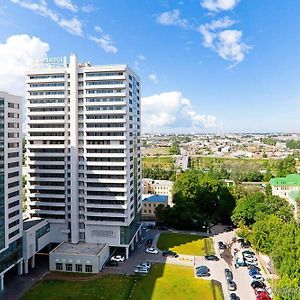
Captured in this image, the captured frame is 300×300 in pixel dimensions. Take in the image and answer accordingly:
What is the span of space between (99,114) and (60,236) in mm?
21825

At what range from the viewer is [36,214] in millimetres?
58969

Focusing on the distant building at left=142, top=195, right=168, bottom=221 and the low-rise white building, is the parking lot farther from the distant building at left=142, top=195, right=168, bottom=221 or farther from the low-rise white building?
the distant building at left=142, top=195, right=168, bottom=221

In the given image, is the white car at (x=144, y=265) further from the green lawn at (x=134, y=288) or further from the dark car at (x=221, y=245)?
the dark car at (x=221, y=245)

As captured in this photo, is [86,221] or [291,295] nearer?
[291,295]

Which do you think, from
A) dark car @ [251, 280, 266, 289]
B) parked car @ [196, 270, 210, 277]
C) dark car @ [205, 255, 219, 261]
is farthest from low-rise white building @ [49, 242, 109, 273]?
dark car @ [251, 280, 266, 289]

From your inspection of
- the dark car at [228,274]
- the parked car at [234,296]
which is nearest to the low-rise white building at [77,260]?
the dark car at [228,274]

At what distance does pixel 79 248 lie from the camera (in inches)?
2173

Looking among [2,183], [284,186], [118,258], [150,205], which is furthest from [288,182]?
[2,183]

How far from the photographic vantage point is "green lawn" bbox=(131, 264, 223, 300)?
144ft

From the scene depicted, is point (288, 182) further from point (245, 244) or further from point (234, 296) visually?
point (234, 296)

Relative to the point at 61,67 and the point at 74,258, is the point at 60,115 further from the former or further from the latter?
the point at 74,258

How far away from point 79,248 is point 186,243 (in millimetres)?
20620

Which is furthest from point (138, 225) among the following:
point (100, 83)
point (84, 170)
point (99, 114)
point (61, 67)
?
point (61, 67)

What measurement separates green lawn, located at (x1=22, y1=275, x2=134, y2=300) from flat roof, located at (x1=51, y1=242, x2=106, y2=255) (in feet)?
16.9
